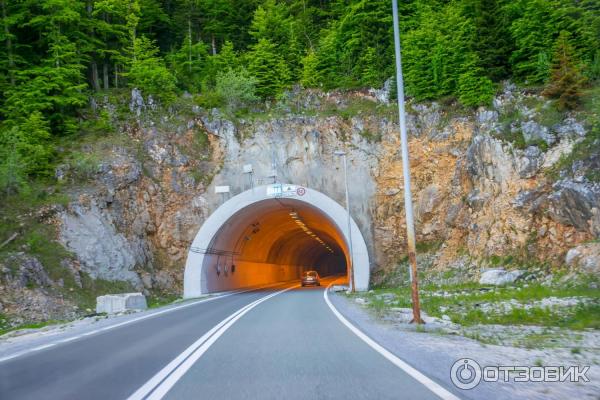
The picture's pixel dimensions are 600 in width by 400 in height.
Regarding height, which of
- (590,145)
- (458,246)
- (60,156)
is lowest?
(458,246)

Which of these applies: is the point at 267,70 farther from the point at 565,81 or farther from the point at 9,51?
the point at 565,81

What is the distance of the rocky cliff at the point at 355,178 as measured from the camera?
81.4 ft

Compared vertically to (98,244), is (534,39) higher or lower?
higher

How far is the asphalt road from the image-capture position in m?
5.37

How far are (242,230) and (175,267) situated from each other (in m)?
6.61

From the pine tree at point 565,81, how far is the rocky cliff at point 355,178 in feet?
2.58

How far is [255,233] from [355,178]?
11.7 meters

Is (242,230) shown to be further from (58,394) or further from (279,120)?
(58,394)

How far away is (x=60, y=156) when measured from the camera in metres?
32.8

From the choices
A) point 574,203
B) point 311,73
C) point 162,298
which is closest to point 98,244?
point 162,298

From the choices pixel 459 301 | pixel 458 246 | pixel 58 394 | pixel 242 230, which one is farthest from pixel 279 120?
pixel 58 394

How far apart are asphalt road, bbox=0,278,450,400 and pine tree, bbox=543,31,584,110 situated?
873 inches

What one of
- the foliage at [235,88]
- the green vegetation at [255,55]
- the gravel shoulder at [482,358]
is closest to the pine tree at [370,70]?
the green vegetation at [255,55]

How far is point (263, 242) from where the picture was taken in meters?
47.8
